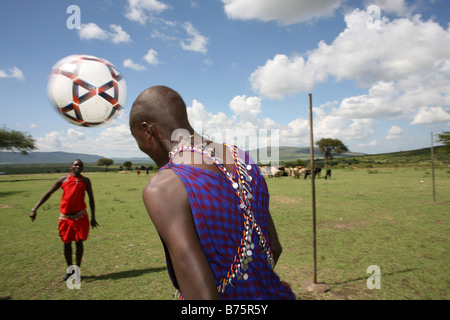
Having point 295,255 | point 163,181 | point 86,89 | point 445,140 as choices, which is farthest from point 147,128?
point 445,140

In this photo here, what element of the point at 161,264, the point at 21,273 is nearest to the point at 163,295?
the point at 161,264

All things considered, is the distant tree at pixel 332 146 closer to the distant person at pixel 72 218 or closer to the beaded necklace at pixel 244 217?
the distant person at pixel 72 218

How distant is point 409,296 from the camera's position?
430 cm

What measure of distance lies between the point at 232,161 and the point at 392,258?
6.37m

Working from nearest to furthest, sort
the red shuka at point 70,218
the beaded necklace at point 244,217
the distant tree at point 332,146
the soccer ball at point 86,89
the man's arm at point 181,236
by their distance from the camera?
1. the man's arm at point 181,236
2. the beaded necklace at point 244,217
3. the soccer ball at point 86,89
4. the red shuka at point 70,218
5. the distant tree at point 332,146

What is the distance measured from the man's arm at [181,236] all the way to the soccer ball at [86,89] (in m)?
2.37

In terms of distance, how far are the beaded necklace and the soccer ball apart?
2.16 meters

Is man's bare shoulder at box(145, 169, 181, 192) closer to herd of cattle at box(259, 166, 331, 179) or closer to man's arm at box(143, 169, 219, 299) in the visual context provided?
man's arm at box(143, 169, 219, 299)

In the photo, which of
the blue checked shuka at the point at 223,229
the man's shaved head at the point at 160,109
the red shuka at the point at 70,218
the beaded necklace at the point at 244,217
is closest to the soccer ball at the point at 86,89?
the man's shaved head at the point at 160,109

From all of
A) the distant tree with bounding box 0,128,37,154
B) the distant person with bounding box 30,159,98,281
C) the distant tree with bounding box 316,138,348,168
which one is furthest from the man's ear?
the distant tree with bounding box 316,138,348,168

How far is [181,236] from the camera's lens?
37.7 inches

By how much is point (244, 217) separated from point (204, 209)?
24 cm

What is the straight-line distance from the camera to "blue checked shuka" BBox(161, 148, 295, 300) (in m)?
1.02

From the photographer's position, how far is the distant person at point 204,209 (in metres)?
0.97
